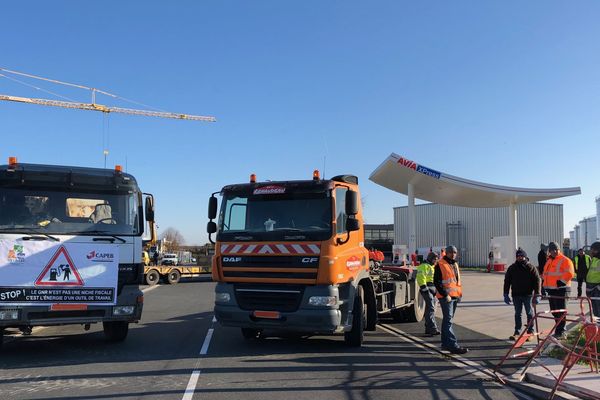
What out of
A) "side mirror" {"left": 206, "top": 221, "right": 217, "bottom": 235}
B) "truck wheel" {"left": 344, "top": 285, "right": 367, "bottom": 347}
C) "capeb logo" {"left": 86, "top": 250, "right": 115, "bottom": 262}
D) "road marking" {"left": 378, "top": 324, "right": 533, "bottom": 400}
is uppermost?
"side mirror" {"left": 206, "top": 221, "right": 217, "bottom": 235}

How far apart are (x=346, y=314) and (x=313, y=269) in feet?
3.14

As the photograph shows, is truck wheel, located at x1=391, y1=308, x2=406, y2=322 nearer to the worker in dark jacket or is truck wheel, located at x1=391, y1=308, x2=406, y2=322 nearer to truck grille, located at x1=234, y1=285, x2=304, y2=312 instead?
the worker in dark jacket

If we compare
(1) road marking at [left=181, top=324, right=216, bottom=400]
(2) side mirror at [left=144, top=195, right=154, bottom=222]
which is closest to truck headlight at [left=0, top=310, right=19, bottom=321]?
(2) side mirror at [left=144, top=195, right=154, bottom=222]

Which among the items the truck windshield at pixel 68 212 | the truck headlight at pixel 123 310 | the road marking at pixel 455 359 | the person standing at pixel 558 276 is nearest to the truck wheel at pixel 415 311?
the road marking at pixel 455 359

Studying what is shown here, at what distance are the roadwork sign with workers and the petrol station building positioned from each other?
20433mm

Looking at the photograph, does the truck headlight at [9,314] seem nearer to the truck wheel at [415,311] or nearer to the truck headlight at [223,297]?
the truck headlight at [223,297]

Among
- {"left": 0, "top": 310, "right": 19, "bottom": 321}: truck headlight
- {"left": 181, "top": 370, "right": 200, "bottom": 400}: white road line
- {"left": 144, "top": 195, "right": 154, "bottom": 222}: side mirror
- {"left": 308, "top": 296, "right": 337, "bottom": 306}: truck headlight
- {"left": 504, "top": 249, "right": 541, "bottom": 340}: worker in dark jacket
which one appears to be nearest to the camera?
{"left": 181, "top": 370, "right": 200, "bottom": 400}: white road line

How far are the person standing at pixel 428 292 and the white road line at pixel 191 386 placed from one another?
5.55 m

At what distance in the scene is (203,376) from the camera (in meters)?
7.06

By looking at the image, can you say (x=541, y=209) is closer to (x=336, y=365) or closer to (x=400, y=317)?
(x=400, y=317)

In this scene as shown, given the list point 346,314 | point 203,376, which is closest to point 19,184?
point 203,376

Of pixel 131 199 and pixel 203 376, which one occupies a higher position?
pixel 131 199

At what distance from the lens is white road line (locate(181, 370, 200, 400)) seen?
6.08m

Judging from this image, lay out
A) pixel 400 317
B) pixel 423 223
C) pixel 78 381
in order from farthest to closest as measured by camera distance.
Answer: pixel 423 223 < pixel 400 317 < pixel 78 381
